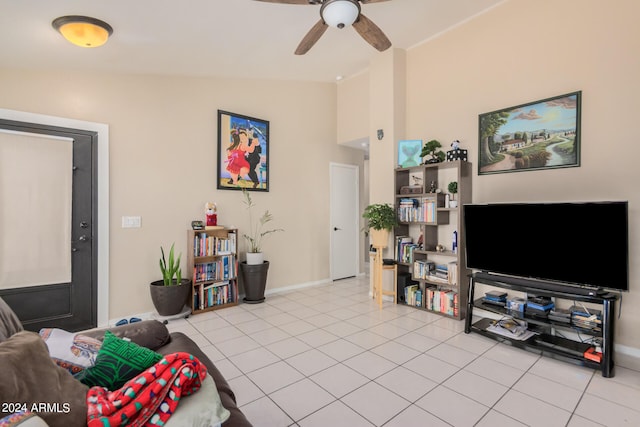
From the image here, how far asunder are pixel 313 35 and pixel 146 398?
282 centimetres

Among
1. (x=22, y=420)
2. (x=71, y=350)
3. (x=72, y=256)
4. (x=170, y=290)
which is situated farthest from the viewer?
(x=170, y=290)

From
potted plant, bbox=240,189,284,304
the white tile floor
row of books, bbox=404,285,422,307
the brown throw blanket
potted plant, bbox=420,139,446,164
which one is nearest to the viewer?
the brown throw blanket

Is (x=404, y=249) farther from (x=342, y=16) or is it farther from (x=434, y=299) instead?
(x=342, y=16)

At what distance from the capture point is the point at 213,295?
3.97 metres

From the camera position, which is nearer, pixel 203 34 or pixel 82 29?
pixel 82 29

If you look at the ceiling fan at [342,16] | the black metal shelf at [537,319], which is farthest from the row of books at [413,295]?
the ceiling fan at [342,16]

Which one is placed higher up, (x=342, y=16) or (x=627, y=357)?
(x=342, y=16)

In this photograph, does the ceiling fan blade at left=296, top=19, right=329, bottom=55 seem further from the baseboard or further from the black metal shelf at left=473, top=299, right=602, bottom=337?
the baseboard

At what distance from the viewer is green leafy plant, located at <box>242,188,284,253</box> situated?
14.9 feet

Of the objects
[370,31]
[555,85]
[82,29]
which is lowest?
[555,85]

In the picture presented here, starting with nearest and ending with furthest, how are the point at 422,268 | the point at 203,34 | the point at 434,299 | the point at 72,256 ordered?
the point at 203,34
the point at 72,256
the point at 434,299
the point at 422,268

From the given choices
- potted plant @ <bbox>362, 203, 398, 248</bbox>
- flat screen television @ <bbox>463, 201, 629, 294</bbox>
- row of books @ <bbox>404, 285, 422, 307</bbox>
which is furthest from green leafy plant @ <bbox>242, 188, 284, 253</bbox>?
flat screen television @ <bbox>463, 201, 629, 294</bbox>

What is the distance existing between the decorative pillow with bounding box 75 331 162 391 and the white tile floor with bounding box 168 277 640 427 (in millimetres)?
966

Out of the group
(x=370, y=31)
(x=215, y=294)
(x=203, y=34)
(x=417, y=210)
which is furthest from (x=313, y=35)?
(x=215, y=294)
